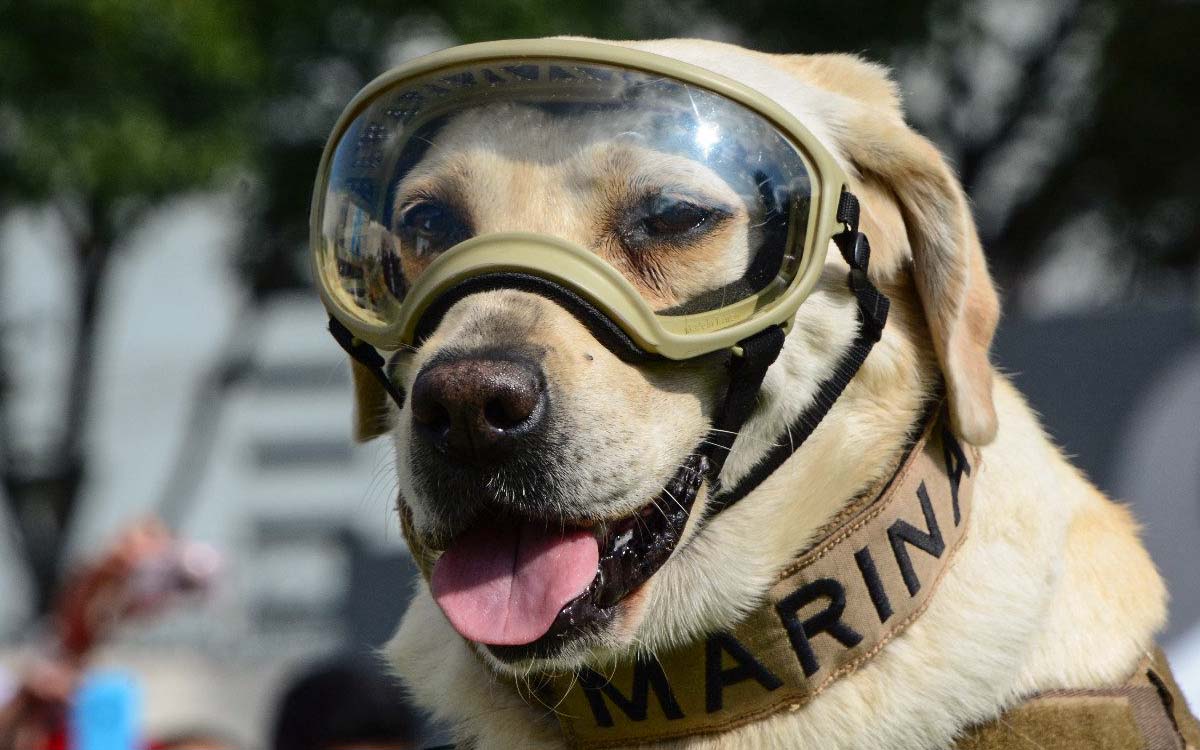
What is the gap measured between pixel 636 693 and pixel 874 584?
0.46 meters

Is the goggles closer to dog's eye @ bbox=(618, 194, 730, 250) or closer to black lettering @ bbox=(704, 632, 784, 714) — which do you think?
dog's eye @ bbox=(618, 194, 730, 250)

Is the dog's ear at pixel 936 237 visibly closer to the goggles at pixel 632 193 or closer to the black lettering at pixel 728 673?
the goggles at pixel 632 193

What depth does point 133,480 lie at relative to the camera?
21.5 m

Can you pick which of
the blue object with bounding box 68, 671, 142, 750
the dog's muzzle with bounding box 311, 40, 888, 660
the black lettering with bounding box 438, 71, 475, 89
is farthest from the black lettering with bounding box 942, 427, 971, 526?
the blue object with bounding box 68, 671, 142, 750

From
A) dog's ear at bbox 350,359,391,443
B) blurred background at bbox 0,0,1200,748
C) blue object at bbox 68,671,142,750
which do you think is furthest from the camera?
blurred background at bbox 0,0,1200,748

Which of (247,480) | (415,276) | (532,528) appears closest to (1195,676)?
(532,528)

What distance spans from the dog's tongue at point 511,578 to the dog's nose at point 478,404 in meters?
0.19

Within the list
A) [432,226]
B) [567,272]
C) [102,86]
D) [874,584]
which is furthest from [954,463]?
[102,86]

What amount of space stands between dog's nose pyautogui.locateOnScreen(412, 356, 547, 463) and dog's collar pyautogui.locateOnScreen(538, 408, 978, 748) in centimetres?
45

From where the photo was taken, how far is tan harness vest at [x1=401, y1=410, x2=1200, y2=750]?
2576mm

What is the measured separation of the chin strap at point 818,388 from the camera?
2.66 m

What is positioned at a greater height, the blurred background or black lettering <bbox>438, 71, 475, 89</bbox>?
black lettering <bbox>438, 71, 475, 89</bbox>

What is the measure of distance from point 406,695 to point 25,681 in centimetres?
243

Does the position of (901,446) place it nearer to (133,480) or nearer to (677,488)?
(677,488)
